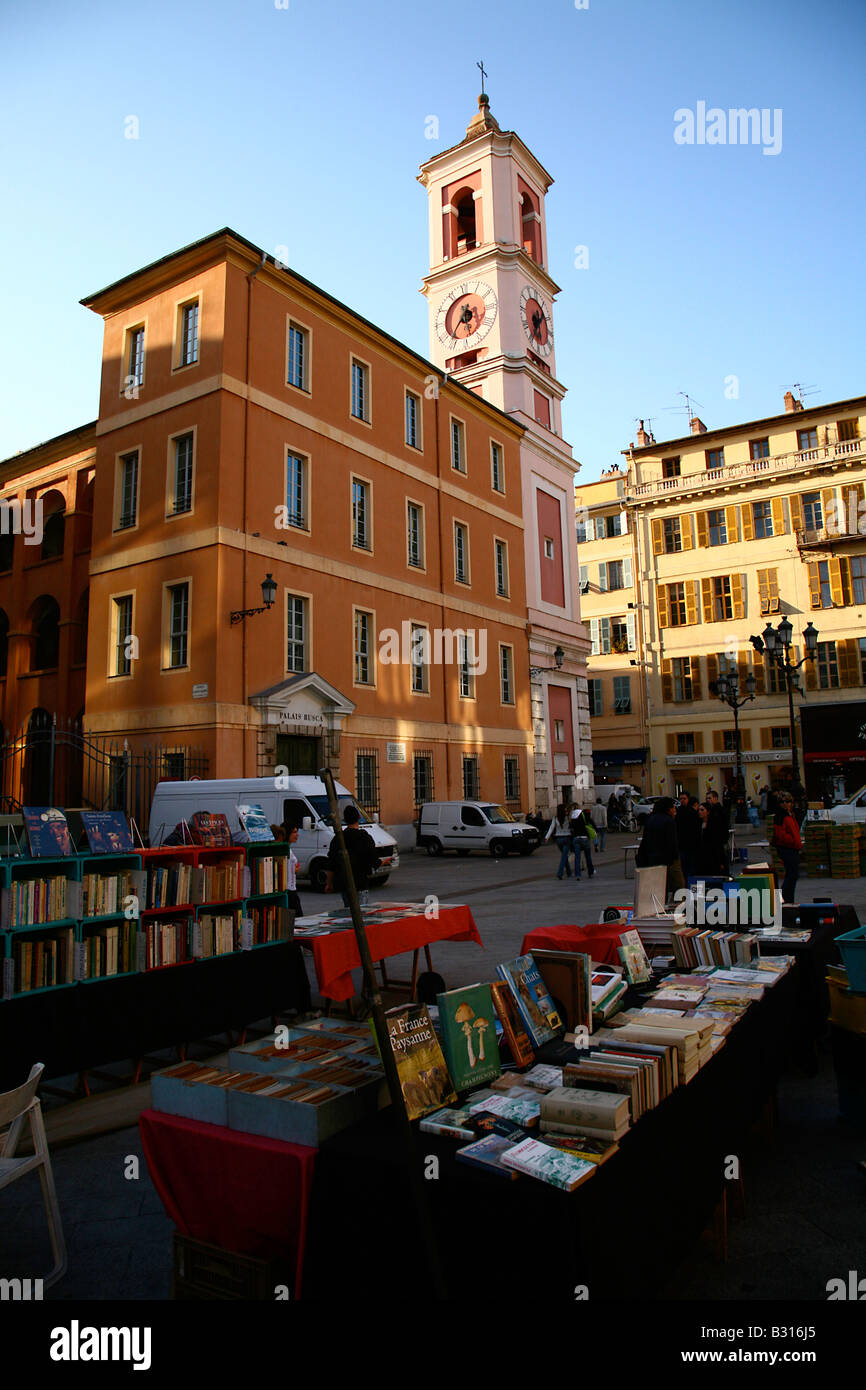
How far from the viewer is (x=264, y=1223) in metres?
3.05

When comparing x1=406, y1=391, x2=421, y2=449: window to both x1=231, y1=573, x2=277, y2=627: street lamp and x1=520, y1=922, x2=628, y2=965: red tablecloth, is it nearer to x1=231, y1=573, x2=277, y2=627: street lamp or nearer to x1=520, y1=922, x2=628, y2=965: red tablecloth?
x1=231, y1=573, x2=277, y2=627: street lamp

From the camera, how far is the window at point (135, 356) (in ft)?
79.3

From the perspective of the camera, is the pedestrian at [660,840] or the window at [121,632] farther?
the window at [121,632]

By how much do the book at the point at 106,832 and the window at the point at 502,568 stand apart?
2650 centimetres

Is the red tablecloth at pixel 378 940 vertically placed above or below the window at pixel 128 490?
below

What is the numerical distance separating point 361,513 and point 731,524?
24945 mm

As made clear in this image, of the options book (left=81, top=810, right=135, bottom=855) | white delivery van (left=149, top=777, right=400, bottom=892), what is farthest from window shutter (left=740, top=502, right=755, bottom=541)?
book (left=81, top=810, right=135, bottom=855)

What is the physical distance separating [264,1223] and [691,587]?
44.6 metres

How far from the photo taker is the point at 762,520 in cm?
4312

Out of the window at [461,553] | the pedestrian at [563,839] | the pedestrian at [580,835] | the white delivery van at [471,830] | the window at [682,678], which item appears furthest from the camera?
the window at [682,678]

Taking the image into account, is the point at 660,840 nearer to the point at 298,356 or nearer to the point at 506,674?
the point at 298,356

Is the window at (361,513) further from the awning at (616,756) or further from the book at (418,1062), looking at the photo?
the awning at (616,756)

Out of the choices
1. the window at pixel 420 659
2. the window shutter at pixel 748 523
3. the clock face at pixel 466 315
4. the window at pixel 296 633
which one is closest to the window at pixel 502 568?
the window at pixel 420 659
